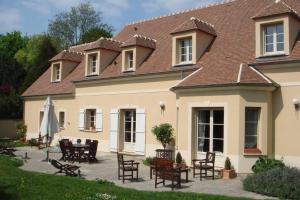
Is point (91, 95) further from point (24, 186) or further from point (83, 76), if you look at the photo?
point (24, 186)

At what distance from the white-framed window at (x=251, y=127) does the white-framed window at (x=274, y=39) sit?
8.36 feet

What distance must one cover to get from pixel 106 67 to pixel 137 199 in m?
15.2

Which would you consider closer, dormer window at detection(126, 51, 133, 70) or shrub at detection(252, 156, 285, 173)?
shrub at detection(252, 156, 285, 173)

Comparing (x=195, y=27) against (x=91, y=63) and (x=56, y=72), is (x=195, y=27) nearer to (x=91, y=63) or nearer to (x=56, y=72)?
(x=91, y=63)

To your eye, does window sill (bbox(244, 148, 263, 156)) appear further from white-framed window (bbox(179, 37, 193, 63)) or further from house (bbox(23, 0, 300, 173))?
white-framed window (bbox(179, 37, 193, 63))

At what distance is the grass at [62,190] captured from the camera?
10673mm

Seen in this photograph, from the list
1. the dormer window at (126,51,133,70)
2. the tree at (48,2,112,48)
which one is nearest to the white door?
the dormer window at (126,51,133,70)

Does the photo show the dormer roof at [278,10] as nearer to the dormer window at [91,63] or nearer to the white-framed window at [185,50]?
the white-framed window at [185,50]

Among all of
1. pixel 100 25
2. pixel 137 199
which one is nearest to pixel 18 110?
pixel 100 25

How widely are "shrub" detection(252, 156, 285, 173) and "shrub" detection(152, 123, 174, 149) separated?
15.1ft

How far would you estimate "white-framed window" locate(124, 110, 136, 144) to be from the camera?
22.1 metres

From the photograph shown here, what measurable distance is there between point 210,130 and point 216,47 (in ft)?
15.5

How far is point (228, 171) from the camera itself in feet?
49.8

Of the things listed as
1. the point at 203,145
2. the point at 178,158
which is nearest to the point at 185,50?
the point at 203,145
